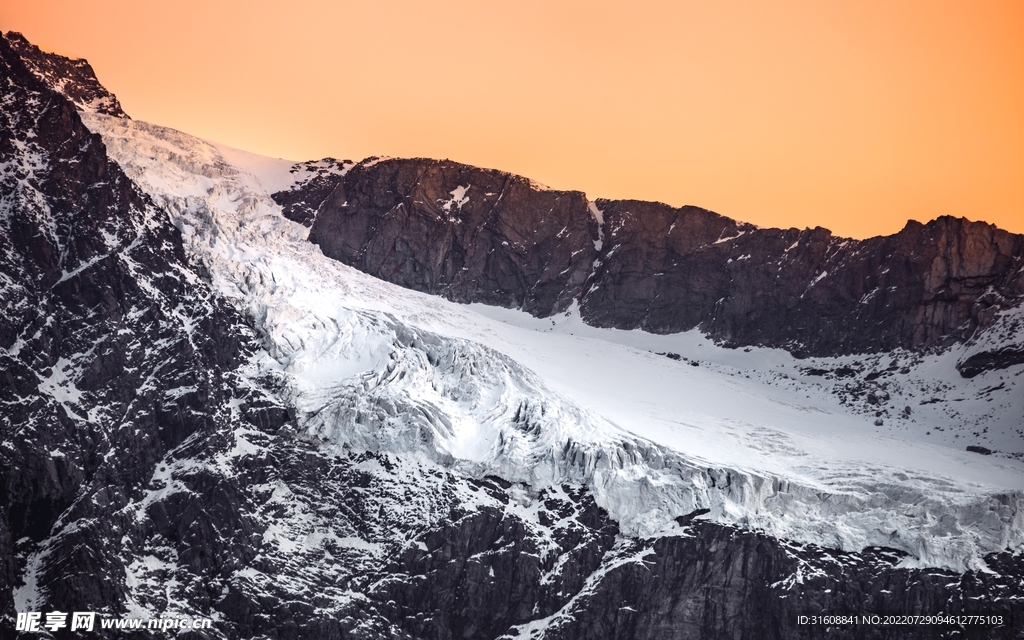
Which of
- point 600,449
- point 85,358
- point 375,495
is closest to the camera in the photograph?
point 375,495

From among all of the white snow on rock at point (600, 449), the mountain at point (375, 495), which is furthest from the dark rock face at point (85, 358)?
the white snow on rock at point (600, 449)

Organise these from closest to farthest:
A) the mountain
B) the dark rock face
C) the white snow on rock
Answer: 1. the dark rock face
2. the mountain
3. the white snow on rock

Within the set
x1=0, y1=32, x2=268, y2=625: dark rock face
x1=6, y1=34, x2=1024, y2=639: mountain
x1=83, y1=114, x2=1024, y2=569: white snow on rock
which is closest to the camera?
x1=0, y1=32, x2=268, y2=625: dark rock face

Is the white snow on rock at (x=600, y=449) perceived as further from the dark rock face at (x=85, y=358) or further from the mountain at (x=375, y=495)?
the dark rock face at (x=85, y=358)

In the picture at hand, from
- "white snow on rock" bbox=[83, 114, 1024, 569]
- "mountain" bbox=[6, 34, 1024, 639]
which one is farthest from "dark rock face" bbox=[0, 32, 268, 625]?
"white snow on rock" bbox=[83, 114, 1024, 569]

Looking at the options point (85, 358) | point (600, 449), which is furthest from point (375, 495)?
point (85, 358)

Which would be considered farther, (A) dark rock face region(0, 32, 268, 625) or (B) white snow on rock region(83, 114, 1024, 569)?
(B) white snow on rock region(83, 114, 1024, 569)

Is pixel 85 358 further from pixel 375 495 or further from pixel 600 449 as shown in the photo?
pixel 600 449

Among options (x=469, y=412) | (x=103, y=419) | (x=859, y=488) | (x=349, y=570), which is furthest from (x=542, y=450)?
(x=103, y=419)

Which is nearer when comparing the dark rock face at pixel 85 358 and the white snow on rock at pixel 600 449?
the dark rock face at pixel 85 358

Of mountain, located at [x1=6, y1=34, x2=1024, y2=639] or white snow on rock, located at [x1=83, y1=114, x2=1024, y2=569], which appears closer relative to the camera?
mountain, located at [x1=6, y1=34, x2=1024, y2=639]

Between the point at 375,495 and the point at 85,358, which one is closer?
the point at 375,495

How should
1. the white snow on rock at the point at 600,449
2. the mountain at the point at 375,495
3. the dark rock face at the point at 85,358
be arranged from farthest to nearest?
the white snow on rock at the point at 600,449 < the mountain at the point at 375,495 < the dark rock face at the point at 85,358

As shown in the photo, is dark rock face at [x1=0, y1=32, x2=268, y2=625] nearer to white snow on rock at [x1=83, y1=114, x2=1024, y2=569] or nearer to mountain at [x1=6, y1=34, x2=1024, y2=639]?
mountain at [x1=6, y1=34, x2=1024, y2=639]
